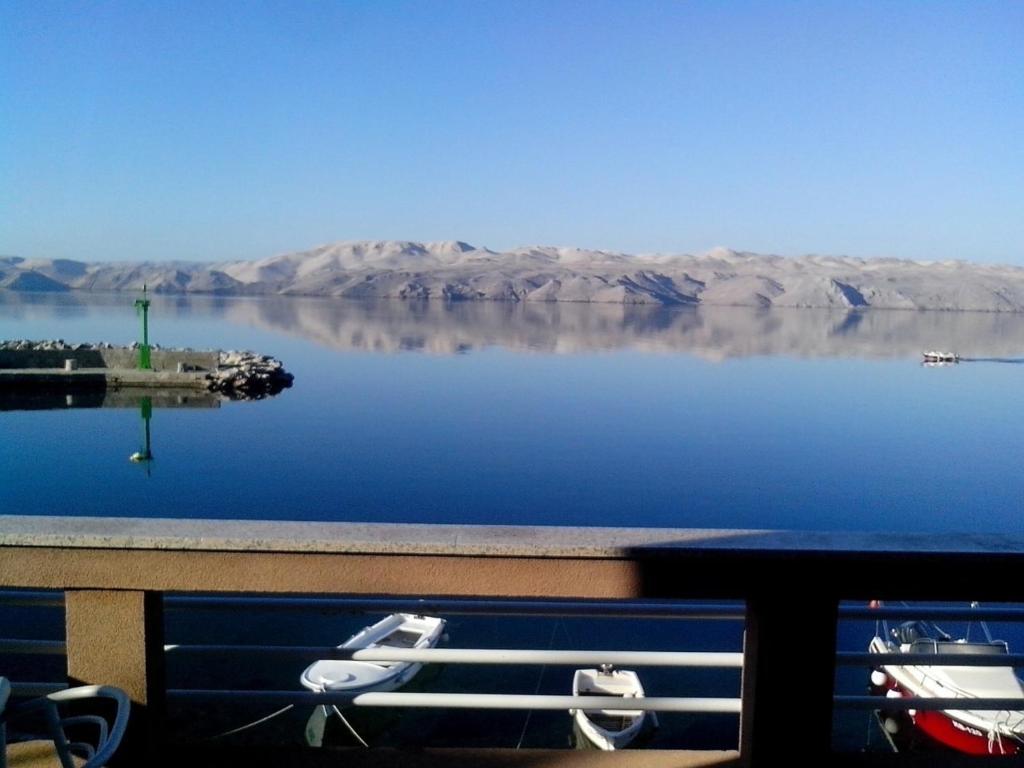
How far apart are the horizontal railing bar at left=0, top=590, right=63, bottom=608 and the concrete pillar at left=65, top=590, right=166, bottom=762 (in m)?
0.07

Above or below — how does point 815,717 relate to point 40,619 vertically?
above

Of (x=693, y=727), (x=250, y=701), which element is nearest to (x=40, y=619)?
(x=693, y=727)

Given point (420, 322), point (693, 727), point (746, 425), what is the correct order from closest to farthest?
point (693, 727) → point (746, 425) → point (420, 322)

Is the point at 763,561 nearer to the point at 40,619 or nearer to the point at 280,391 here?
the point at 40,619

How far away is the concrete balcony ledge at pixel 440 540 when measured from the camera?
1836 millimetres

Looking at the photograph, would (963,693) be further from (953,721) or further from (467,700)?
(467,700)

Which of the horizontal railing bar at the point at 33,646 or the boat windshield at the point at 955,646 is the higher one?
the horizontal railing bar at the point at 33,646

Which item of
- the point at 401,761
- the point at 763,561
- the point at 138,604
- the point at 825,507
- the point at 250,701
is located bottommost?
the point at 825,507

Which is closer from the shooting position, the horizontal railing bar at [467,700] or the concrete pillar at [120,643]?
the concrete pillar at [120,643]

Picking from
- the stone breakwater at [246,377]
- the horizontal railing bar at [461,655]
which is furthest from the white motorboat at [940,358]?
the horizontal railing bar at [461,655]

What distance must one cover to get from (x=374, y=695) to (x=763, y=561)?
93 cm

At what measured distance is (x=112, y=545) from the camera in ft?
6.09

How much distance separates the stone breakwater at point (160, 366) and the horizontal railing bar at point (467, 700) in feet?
132

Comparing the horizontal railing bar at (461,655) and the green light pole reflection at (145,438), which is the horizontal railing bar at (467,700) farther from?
the green light pole reflection at (145,438)
